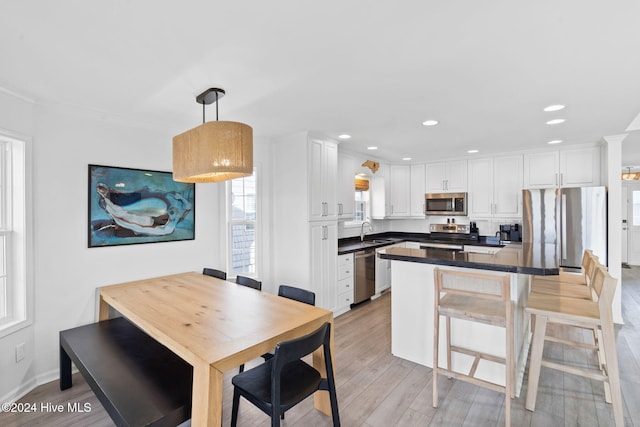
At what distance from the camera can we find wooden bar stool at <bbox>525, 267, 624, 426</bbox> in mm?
1938

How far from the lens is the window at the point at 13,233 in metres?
2.44

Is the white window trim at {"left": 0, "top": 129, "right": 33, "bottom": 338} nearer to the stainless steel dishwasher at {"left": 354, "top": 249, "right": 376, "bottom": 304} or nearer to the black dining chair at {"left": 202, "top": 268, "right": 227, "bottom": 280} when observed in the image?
the black dining chair at {"left": 202, "top": 268, "right": 227, "bottom": 280}

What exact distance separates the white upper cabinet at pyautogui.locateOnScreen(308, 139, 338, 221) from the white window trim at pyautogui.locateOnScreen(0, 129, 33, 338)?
255 centimetres

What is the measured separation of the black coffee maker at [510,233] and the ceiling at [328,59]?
209cm

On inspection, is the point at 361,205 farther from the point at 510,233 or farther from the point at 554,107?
the point at 554,107

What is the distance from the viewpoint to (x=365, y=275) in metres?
4.68

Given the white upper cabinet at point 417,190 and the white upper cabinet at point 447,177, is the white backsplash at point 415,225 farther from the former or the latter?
the white upper cabinet at point 447,177

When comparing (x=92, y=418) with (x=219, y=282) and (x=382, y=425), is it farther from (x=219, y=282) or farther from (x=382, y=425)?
(x=382, y=425)

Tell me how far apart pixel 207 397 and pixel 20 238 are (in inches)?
88.2

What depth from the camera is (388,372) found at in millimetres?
2752

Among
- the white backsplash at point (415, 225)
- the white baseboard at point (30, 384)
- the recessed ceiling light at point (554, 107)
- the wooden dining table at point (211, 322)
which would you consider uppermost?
the recessed ceiling light at point (554, 107)

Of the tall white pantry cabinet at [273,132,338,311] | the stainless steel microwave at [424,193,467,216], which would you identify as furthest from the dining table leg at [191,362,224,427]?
the stainless steel microwave at [424,193,467,216]

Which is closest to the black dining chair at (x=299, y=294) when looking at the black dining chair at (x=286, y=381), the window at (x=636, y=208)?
the black dining chair at (x=286, y=381)

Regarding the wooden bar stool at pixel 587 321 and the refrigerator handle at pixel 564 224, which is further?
the refrigerator handle at pixel 564 224
